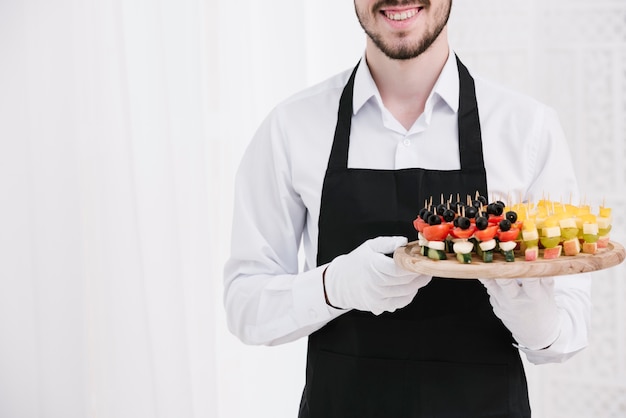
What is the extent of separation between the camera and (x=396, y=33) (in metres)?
1.61

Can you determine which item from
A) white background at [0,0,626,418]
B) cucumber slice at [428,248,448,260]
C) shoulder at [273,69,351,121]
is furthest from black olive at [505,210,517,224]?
white background at [0,0,626,418]

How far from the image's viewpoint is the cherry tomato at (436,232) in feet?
4.33

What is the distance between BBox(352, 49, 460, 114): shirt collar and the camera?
1.69 m

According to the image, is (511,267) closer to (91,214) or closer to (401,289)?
(401,289)

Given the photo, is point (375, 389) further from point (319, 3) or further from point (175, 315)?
point (319, 3)

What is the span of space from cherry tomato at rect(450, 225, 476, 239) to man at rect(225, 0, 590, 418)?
20 cm

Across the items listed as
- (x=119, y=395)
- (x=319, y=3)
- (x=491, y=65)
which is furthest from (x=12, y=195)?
(x=491, y=65)

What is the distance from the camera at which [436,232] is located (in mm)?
1318

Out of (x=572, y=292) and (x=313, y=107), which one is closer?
(x=572, y=292)

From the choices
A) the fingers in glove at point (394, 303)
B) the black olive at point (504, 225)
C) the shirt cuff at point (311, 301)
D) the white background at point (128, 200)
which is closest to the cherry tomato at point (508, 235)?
the black olive at point (504, 225)

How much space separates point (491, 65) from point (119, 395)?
2090 millimetres

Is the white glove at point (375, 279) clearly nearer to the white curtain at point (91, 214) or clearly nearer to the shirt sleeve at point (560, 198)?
the shirt sleeve at point (560, 198)

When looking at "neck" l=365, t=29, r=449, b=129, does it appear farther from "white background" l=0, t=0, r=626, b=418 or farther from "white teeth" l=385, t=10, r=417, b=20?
"white background" l=0, t=0, r=626, b=418

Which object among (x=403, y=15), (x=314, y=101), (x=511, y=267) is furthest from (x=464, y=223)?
(x=314, y=101)
